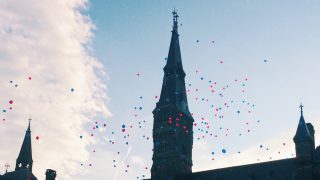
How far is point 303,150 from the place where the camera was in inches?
1870

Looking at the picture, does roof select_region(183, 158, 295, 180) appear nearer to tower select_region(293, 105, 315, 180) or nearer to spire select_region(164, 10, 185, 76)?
tower select_region(293, 105, 315, 180)

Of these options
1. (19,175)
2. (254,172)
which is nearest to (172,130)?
(254,172)

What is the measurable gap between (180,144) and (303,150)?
1682 centimetres

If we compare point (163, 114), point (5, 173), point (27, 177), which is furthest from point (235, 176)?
point (5, 173)

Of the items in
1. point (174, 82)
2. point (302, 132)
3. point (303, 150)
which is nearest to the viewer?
point (303, 150)

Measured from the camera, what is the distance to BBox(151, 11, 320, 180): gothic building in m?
48.6

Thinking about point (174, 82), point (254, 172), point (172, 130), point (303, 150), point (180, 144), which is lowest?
point (254, 172)

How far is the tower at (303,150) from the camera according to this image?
47.1m

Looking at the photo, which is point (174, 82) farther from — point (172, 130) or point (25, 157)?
point (25, 157)

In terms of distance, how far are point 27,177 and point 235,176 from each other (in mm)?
39654

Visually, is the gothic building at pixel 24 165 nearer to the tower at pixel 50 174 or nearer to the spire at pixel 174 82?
the tower at pixel 50 174

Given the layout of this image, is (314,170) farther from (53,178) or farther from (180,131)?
(53,178)

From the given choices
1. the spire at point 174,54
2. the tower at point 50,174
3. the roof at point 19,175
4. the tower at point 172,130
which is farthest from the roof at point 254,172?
the roof at point 19,175

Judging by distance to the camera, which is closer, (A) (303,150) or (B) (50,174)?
(A) (303,150)
